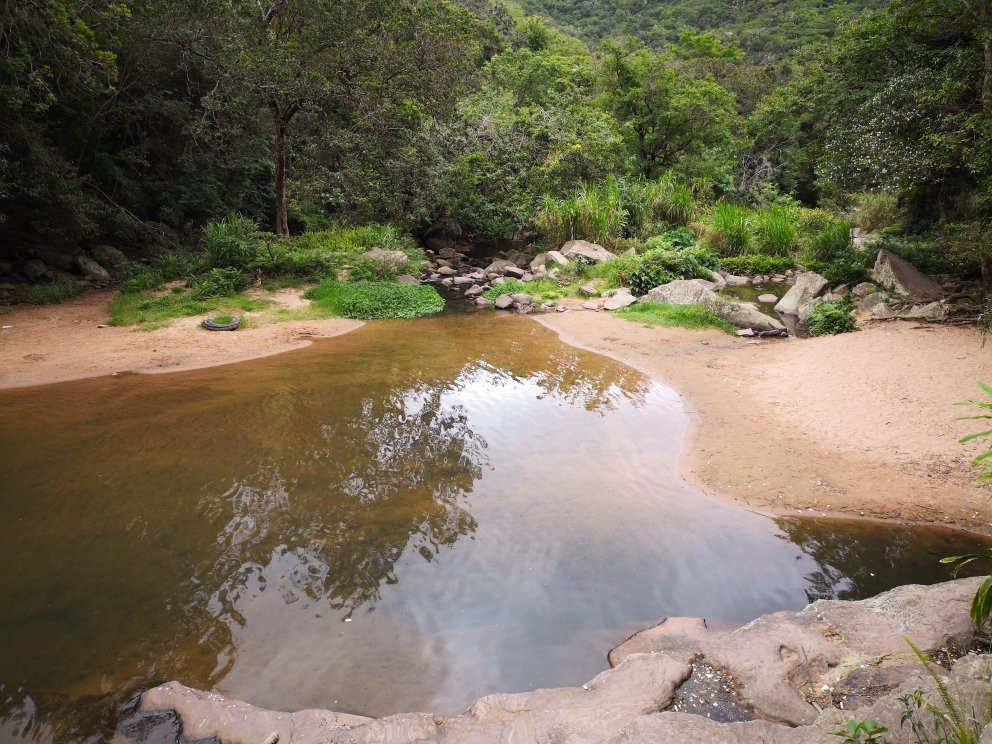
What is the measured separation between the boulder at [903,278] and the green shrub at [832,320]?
103cm

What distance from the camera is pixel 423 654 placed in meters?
3.25

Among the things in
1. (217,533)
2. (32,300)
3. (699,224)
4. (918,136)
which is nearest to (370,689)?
(217,533)

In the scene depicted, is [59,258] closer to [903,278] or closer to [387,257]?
[387,257]

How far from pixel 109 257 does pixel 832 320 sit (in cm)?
1523

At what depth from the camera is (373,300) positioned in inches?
463

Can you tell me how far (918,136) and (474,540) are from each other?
9757 millimetres

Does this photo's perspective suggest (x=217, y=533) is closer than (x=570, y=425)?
Yes

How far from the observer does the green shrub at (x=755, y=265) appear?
1477 centimetres

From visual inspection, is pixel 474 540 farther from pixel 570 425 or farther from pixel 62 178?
pixel 62 178

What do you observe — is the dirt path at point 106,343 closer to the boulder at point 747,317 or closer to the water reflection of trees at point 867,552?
the boulder at point 747,317


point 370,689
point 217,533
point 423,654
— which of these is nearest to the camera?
point 370,689

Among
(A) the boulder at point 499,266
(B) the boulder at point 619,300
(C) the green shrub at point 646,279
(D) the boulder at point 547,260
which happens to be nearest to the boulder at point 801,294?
(C) the green shrub at point 646,279

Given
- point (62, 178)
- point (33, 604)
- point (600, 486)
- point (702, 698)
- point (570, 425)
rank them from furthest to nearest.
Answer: point (62, 178) → point (570, 425) → point (600, 486) → point (33, 604) → point (702, 698)

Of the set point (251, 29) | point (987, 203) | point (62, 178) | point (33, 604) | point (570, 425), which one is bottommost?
point (570, 425)
